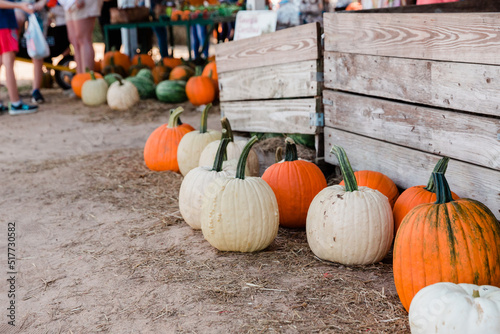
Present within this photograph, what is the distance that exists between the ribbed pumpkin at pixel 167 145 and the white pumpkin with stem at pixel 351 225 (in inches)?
79.8

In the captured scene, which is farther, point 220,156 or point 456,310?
point 220,156

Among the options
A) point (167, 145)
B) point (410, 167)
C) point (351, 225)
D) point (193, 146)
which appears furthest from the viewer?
point (167, 145)

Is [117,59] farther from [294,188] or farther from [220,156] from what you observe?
[294,188]

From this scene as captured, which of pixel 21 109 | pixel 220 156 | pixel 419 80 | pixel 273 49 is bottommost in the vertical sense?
pixel 21 109

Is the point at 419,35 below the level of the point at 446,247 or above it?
above

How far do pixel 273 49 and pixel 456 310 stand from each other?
2.80 meters

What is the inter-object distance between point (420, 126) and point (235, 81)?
203 cm

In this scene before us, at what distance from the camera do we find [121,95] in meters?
7.26

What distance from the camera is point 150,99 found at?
7918 millimetres

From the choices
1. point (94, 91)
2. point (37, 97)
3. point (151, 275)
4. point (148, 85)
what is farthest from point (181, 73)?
point (151, 275)

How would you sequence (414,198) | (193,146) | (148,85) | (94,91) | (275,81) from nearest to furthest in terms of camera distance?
(414,198) < (193,146) < (275,81) < (94,91) < (148,85)

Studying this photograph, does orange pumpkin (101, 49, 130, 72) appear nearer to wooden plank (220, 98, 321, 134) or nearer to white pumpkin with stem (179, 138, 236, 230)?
wooden plank (220, 98, 321, 134)

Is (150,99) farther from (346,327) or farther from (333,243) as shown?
(346,327)

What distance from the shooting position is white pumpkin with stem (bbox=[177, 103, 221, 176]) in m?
4.04
